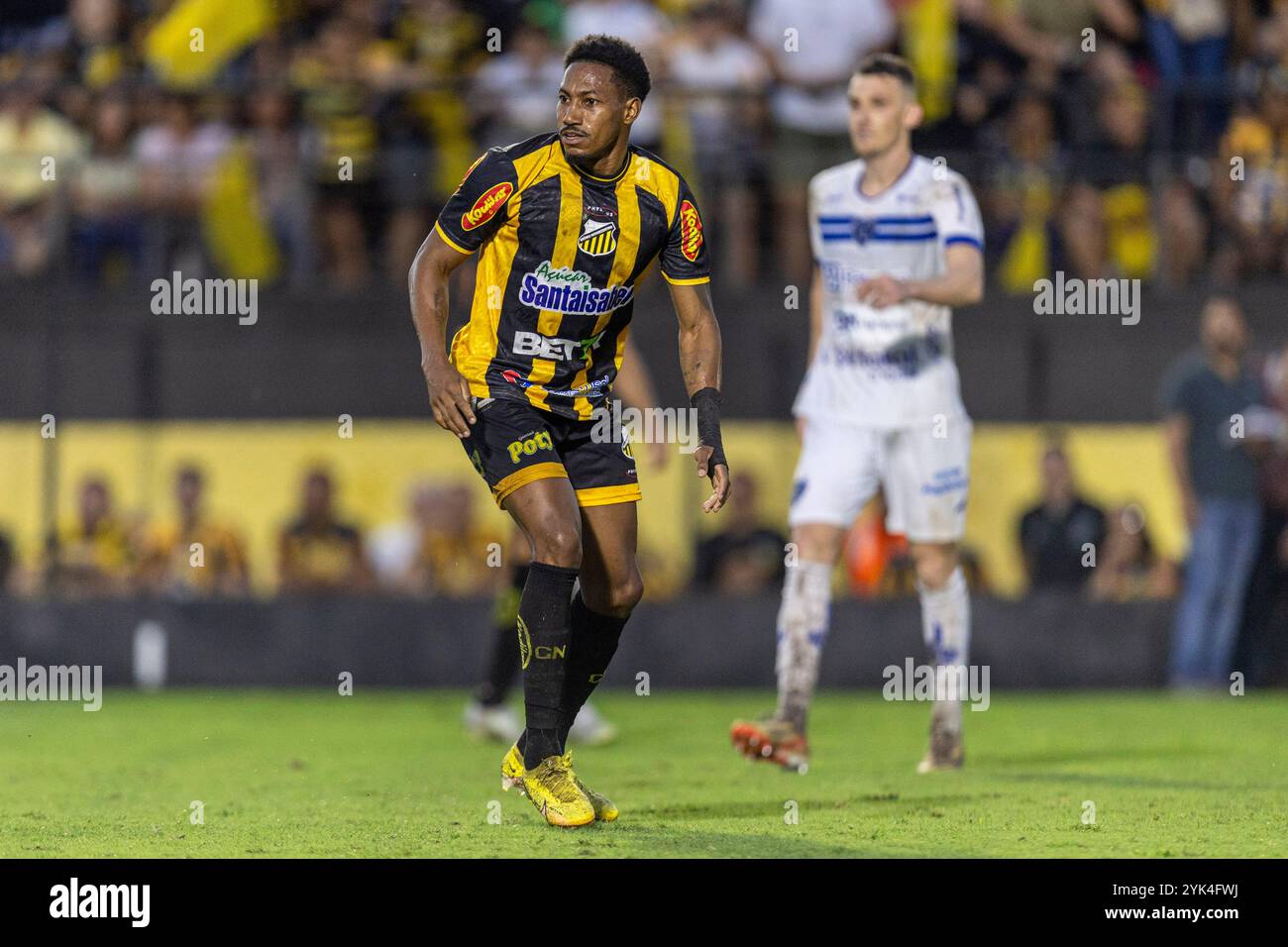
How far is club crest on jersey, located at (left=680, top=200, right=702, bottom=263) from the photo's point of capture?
6781mm

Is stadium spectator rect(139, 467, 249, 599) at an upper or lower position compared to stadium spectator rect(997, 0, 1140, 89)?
lower

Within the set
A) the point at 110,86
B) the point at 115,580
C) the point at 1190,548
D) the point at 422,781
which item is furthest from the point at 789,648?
the point at 110,86

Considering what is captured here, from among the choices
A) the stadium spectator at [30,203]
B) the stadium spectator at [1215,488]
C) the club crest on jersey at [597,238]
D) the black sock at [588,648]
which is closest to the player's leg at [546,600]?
the black sock at [588,648]

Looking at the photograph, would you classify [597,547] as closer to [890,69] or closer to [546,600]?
[546,600]

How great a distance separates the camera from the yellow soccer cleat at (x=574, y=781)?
646 centimetres

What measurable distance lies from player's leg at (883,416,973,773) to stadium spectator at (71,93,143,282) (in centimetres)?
740

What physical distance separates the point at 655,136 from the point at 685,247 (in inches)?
306

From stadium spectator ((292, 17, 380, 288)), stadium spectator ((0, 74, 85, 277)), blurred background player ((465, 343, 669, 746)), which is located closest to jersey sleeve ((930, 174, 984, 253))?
blurred background player ((465, 343, 669, 746))

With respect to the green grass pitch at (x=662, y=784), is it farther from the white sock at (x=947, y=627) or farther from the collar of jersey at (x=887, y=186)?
the collar of jersey at (x=887, y=186)

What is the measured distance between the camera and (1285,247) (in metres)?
14.4

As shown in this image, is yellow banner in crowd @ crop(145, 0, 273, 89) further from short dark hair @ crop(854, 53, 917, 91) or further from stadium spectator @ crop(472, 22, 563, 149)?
short dark hair @ crop(854, 53, 917, 91)

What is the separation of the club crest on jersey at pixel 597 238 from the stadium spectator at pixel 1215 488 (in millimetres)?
7547
